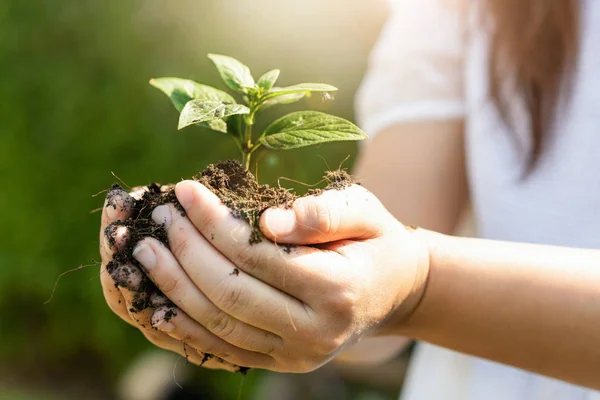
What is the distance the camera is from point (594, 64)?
1.33 meters

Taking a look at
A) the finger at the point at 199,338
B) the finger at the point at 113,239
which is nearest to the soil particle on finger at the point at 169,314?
the finger at the point at 199,338

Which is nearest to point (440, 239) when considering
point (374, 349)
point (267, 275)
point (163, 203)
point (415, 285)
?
point (415, 285)

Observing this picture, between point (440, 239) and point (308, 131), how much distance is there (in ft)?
1.04

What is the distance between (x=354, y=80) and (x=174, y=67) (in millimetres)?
794

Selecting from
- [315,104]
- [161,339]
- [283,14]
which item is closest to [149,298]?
[161,339]

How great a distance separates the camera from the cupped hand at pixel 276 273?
76 cm

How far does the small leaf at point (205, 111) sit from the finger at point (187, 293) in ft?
0.49

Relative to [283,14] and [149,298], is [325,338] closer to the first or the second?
[149,298]

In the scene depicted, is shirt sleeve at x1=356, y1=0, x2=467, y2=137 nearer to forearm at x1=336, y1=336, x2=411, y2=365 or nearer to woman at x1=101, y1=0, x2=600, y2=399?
woman at x1=101, y1=0, x2=600, y2=399

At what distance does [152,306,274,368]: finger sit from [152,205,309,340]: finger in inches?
1.0

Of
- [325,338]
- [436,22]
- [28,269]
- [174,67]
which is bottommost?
[28,269]

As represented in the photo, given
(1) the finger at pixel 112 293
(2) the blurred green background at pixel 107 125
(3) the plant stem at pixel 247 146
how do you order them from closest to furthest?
(1) the finger at pixel 112 293 < (3) the plant stem at pixel 247 146 < (2) the blurred green background at pixel 107 125

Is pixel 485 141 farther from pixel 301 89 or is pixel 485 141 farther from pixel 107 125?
pixel 107 125

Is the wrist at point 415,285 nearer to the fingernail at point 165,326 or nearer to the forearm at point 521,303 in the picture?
the forearm at point 521,303
